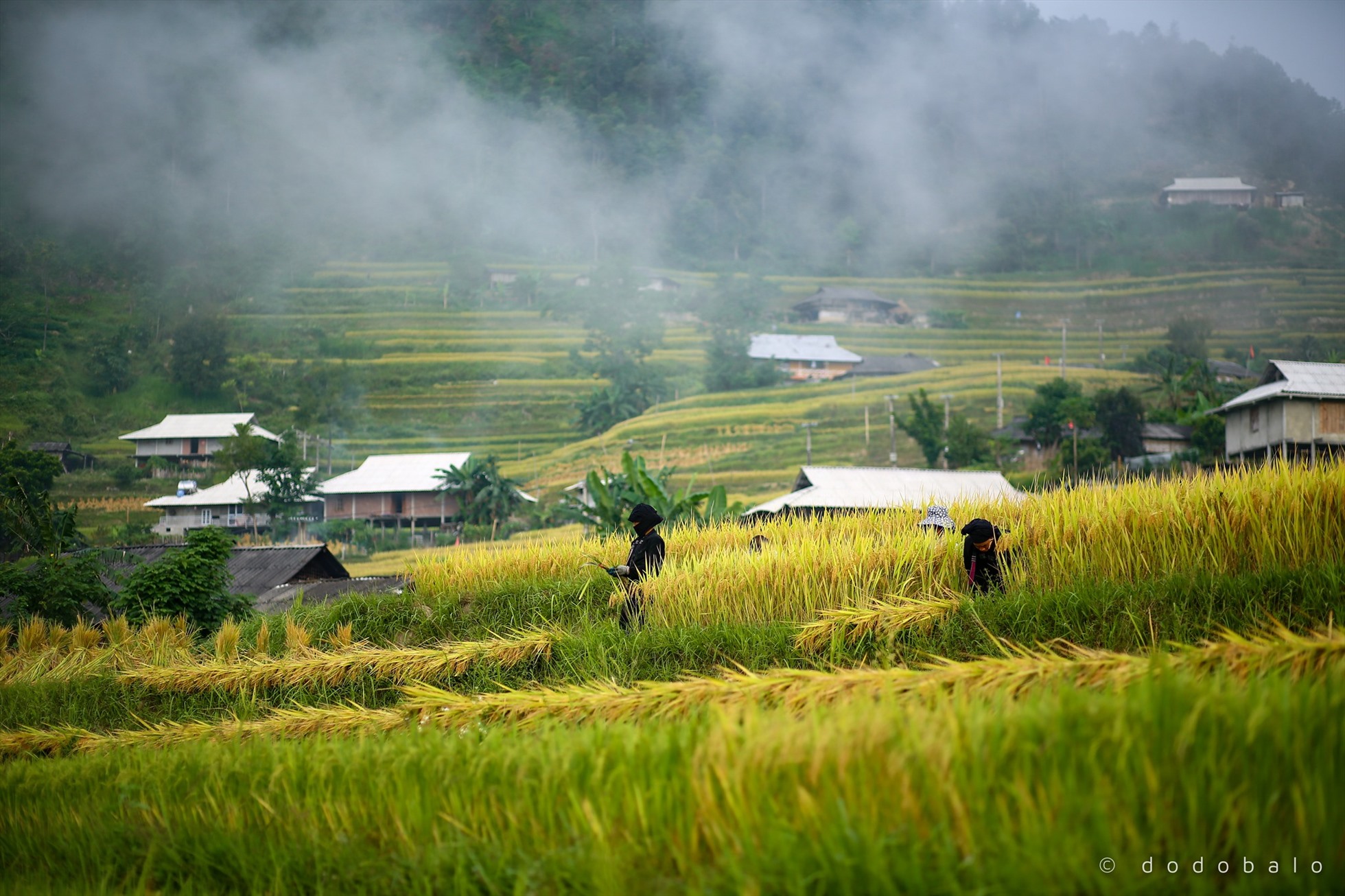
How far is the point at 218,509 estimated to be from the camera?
55.7 meters

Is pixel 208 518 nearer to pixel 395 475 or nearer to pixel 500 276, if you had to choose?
pixel 395 475

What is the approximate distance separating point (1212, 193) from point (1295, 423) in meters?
112

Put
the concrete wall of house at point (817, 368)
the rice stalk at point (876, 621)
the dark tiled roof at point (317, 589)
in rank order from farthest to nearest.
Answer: the concrete wall of house at point (817, 368), the dark tiled roof at point (317, 589), the rice stalk at point (876, 621)

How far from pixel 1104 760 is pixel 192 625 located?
12061 mm

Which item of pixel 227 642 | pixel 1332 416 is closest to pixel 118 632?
pixel 227 642

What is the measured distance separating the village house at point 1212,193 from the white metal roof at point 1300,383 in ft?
342

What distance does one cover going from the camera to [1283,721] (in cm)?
279

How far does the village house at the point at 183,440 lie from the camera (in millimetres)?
67750

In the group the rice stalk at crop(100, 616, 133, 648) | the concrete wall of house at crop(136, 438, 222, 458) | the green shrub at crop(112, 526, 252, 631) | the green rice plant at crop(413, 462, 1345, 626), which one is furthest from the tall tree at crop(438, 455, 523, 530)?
the green rice plant at crop(413, 462, 1345, 626)

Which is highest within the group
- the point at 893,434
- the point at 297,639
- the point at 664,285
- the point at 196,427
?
the point at 664,285

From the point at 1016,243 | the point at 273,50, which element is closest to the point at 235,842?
the point at 1016,243

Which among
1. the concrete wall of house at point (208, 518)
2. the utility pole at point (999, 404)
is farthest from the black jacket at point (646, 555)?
the concrete wall of house at point (208, 518)

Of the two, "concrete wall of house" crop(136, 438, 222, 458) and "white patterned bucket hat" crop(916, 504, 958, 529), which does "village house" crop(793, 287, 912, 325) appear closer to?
"concrete wall of house" crop(136, 438, 222, 458)

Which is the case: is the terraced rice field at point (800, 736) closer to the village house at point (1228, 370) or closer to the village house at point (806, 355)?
the village house at point (1228, 370)
